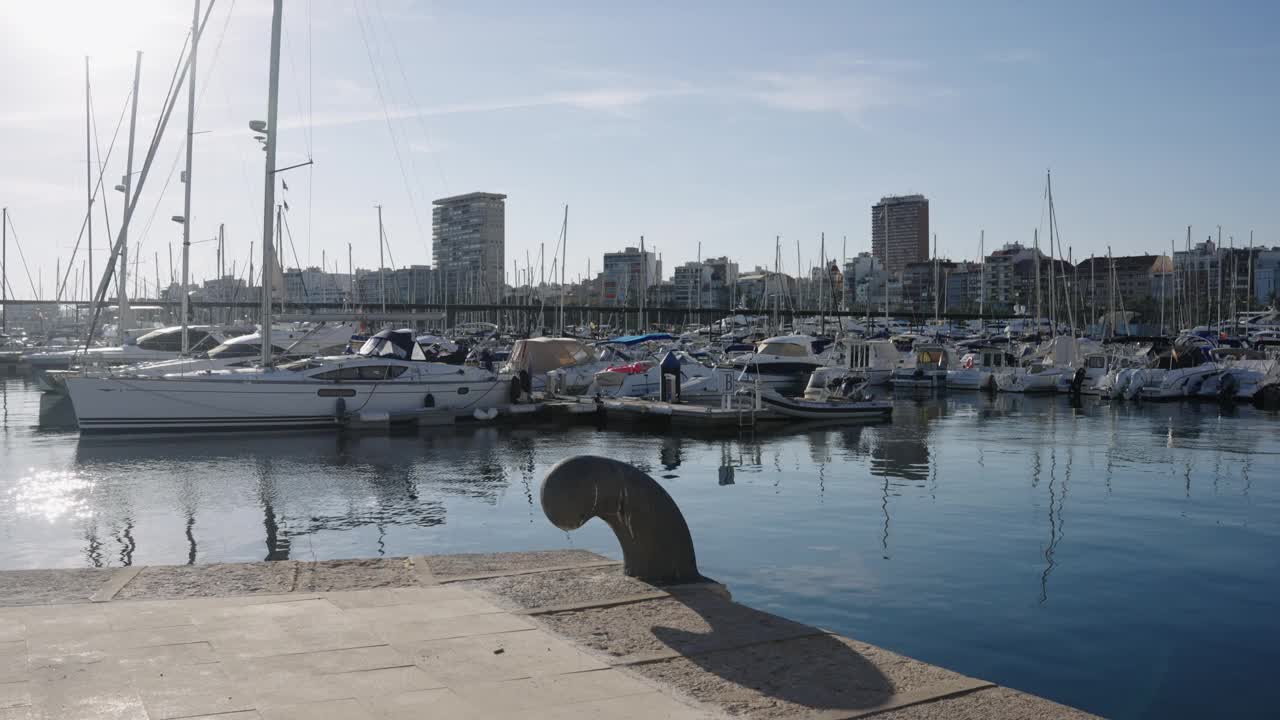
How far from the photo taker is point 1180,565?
15.4 m

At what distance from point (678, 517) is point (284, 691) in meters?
4.18

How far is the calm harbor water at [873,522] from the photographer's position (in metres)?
11.4

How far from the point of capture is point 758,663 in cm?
738

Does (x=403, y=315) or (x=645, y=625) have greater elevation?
(x=403, y=315)

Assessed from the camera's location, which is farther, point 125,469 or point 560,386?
point 560,386

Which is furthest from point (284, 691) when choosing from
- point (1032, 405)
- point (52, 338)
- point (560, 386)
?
point (52, 338)

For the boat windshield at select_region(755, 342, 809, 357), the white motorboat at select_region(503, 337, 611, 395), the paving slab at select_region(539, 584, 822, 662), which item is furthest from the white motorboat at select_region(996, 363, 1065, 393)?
the paving slab at select_region(539, 584, 822, 662)

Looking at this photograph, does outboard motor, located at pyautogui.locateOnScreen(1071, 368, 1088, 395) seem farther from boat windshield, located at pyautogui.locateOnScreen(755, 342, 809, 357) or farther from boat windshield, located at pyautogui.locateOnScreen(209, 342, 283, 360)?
boat windshield, located at pyautogui.locateOnScreen(209, 342, 283, 360)

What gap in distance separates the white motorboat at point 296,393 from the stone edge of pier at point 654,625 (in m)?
23.1

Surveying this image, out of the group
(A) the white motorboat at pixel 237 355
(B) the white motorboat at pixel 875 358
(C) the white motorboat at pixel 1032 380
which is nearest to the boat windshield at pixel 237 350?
(A) the white motorboat at pixel 237 355

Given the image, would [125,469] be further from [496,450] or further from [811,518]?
[811,518]

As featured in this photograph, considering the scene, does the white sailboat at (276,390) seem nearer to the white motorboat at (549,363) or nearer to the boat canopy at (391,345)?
the boat canopy at (391,345)

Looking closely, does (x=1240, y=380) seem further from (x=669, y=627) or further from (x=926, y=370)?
(x=669, y=627)

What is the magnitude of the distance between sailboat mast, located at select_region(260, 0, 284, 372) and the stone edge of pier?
80.6ft
